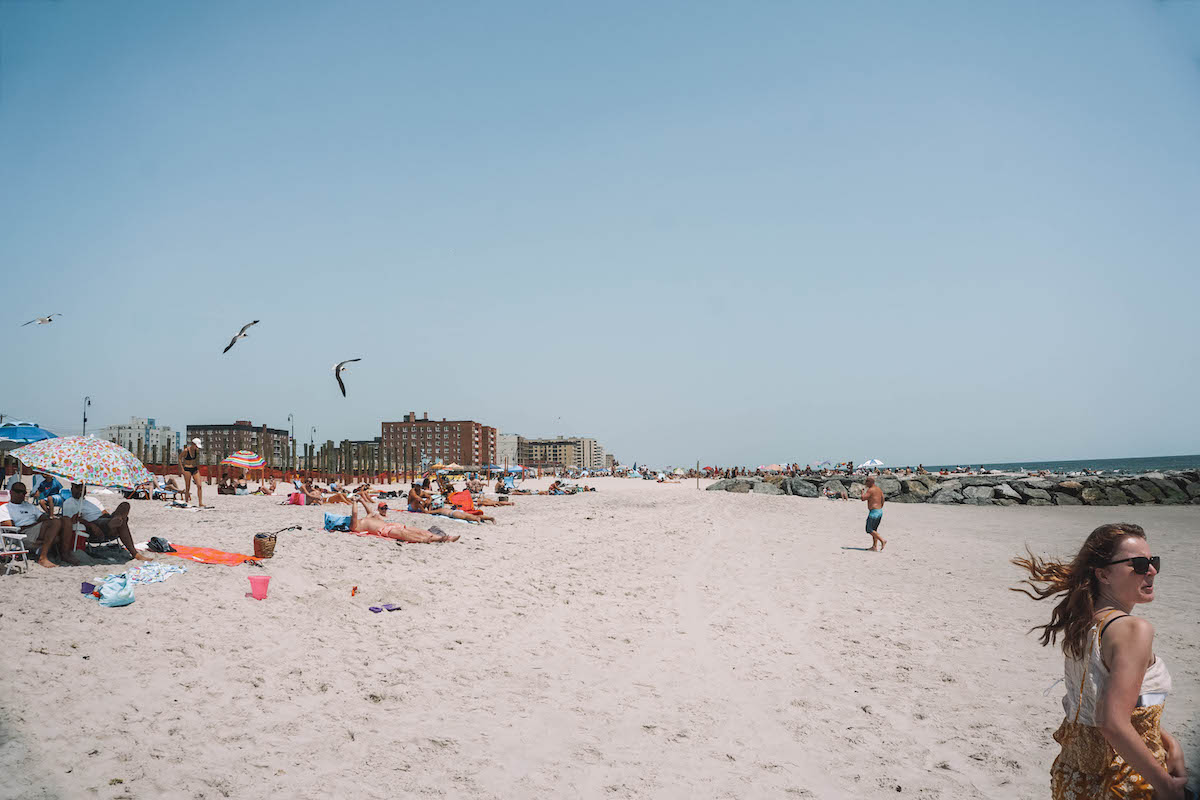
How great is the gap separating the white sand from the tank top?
2.59 meters

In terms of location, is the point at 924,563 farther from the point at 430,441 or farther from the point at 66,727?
the point at 430,441

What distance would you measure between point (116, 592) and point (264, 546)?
7.87 feet

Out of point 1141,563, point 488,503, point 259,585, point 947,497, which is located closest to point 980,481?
point 947,497

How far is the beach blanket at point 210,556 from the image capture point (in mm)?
8867

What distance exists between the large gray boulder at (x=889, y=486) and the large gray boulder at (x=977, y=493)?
321 centimetres

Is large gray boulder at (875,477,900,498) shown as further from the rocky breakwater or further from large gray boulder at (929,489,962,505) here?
large gray boulder at (929,489,962,505)

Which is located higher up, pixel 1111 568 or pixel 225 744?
pixel 1111 568

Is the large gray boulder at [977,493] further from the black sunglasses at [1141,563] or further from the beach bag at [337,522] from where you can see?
the black sunglasses at [1141,563]

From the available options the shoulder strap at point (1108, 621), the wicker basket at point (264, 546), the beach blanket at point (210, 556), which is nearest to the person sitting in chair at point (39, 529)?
the beach blanket at point (210, 556)

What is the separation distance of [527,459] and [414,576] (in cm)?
18380

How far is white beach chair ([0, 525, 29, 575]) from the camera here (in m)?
7.65

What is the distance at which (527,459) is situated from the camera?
191750 mm

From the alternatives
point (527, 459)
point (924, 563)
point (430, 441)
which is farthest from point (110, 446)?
point (527, 459)

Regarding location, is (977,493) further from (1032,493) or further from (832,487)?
(832,487)
